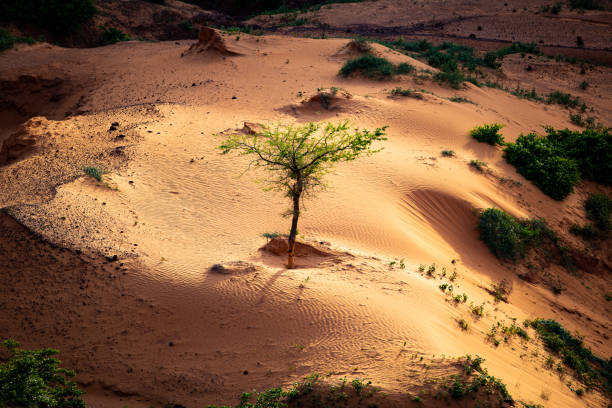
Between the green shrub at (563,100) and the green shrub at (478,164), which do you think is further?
the green shrub at (563,100)

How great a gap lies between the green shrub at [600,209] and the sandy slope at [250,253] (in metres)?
0.39

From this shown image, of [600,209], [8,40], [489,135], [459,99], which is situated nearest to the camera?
[600,209]

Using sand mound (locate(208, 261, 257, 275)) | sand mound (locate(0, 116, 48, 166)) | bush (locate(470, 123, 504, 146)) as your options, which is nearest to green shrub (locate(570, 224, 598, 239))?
bush (locate(470, 123, 504, 146))

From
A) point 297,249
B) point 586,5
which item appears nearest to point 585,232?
point 297,249

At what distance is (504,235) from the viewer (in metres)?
A: 9.85

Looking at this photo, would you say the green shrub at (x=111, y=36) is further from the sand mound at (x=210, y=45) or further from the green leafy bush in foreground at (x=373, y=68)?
the green leafy bush in foreground at (x=373, y=68)

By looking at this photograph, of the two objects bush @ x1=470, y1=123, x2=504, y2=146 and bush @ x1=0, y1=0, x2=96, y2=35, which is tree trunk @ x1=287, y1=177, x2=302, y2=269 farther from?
bush @ x1=0, y1=0, x2=96, y2=35

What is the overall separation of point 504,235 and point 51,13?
26.2 m

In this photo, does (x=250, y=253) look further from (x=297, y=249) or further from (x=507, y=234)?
(x=507, y=234)

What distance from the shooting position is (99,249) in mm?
7219

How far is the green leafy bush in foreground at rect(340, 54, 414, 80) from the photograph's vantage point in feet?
56.3

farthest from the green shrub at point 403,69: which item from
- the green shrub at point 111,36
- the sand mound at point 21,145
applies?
the green shrub at point 111,36

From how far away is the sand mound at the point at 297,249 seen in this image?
7.94 meters

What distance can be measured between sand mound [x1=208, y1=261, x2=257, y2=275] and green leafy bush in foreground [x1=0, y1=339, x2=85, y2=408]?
271 cm
